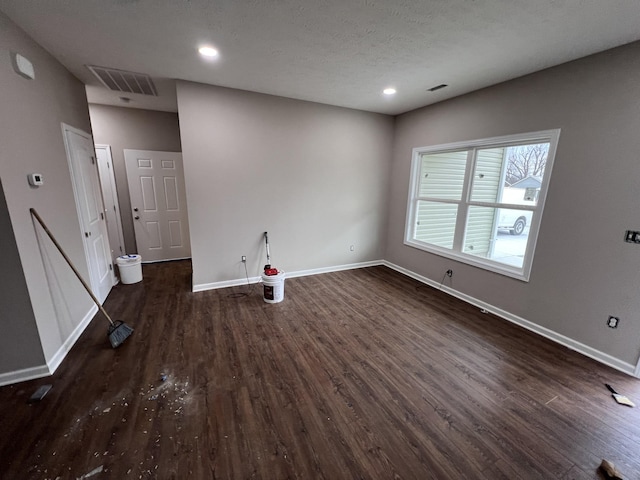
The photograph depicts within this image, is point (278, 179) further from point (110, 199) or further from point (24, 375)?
point (24, 375)

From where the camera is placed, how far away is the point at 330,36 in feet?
7.16

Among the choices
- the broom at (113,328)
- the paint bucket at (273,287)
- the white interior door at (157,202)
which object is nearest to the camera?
the broom at (113,328)

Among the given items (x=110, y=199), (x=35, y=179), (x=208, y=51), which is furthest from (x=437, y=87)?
(x=110, y=199)

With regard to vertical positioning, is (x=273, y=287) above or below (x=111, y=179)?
below

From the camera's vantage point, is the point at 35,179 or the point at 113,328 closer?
the point at 35,179

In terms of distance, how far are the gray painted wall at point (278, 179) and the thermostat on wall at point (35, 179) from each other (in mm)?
1419

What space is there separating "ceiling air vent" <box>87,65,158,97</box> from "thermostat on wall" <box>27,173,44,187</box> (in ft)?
4.83

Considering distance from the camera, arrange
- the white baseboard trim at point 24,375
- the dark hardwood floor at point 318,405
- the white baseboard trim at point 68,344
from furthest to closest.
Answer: the white baseboard trim at point 68,344, the white baseboard trim at point 24,375, the dark hardwood floor at point 318,405

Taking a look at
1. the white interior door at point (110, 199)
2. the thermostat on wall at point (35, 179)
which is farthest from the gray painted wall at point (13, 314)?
the white interior door at point (110, 199)

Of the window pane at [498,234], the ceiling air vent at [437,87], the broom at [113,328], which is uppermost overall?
the ceiling air vent at [437,87]

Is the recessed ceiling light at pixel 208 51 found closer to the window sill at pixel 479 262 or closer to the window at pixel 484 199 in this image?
the window at pixel 484 199

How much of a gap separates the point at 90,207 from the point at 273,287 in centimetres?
243

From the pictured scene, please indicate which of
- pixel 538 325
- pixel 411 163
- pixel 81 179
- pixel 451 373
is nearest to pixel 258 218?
pixel 81 179

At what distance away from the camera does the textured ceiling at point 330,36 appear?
181cm
